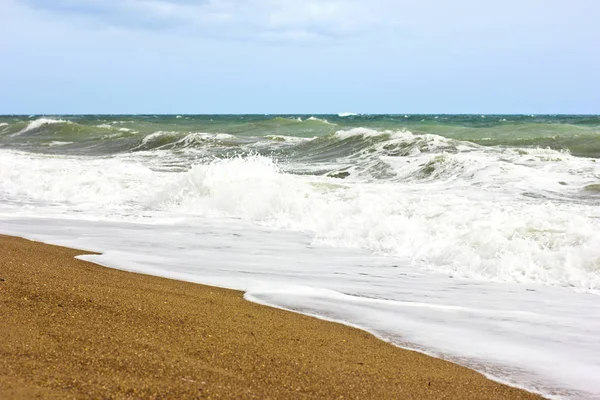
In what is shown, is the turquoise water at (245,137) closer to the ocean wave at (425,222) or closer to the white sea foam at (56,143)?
the white sea foam at (56,143)

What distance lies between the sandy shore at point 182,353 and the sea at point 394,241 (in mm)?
358

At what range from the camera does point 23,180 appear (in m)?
12.5

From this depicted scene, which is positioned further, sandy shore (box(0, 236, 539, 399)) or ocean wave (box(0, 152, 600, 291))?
ocean wave (box(0, 152, 600, 291))

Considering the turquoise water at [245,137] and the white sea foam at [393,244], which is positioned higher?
the turquoise water at [245,137]

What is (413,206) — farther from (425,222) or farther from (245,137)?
(245,137)

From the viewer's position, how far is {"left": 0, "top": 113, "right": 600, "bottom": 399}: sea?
4.06 meters

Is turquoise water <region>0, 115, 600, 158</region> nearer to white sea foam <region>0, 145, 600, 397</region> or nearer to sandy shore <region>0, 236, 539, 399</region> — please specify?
white sea foam <region>0, 145, 600, 397</region>

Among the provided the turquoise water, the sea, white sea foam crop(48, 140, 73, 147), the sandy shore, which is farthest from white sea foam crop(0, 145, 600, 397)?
white sea foam crop(48, 140, 73, 147)

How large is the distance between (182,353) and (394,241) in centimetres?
438

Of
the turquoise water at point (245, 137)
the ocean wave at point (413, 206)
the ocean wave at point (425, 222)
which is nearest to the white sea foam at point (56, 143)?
the turquoise water at point (245, 137)

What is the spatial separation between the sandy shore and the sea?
1.17 feet

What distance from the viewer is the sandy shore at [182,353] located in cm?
264

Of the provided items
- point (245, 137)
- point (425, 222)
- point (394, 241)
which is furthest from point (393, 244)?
point (245, 137)

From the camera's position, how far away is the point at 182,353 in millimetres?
3070
